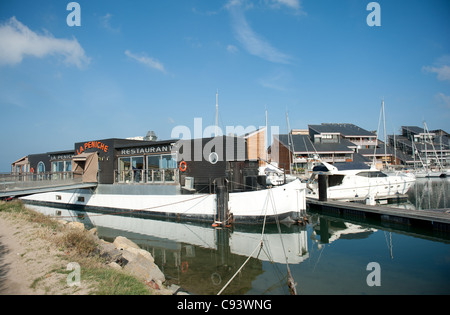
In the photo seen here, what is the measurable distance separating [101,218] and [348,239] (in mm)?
16335

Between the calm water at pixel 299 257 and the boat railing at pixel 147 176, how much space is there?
9.91 ft

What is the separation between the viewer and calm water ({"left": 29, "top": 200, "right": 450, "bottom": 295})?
7.82 metres

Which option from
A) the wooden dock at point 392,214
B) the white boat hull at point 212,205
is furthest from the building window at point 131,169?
the wooden dock at point 392,214

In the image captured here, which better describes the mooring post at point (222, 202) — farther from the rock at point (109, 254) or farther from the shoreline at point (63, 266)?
the rock at point (109, 254)

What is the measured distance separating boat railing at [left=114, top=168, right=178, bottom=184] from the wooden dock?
1187 cm

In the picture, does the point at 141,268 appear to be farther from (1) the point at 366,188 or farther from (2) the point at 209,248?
(1) the point at 366,188

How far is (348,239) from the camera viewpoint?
13.2 m

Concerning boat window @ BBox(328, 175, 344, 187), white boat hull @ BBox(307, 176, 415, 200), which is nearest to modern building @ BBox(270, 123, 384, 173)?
white boat hull @ BBox(307, 176, 415, 200)

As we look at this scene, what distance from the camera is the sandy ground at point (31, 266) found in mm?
5047

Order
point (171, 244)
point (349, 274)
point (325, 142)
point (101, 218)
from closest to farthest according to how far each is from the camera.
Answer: point (349, 274) < point (171, 244) < point (101, 218) < point (325, 142)
